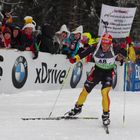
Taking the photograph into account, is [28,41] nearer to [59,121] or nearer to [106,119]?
[59,121]

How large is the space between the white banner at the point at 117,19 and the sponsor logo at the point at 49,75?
231 cm

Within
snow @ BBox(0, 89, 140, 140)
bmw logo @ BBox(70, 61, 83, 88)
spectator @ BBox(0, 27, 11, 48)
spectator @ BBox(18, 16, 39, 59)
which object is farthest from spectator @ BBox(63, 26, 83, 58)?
spectator @ BBox(0, 27, 11, 48)

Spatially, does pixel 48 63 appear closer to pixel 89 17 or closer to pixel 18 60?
pixel 18 60

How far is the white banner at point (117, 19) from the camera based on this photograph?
16.6m

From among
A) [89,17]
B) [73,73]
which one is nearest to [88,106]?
[73,73]

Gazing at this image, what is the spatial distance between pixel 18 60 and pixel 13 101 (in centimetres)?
158

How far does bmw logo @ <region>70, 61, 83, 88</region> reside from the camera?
16.1 metres

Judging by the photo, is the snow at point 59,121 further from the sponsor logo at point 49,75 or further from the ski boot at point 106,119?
the sponsor logo at point 49,75

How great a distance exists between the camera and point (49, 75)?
14953 mm

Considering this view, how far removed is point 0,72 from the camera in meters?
12.9

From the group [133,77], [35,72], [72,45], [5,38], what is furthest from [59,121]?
[133,77]

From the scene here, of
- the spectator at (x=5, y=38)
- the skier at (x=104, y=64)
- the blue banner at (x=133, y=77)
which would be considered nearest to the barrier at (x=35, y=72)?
the spectator at (x=5, y=38)

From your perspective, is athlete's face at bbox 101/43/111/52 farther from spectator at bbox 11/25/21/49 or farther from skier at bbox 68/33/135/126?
spectator at bbox 11/25/21/49

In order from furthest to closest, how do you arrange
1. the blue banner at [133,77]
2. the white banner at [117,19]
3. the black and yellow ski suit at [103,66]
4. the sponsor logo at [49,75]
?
1. the blue banner at [133,77]
2. the white banner at [117,19]
3. the sponsor logo at [49,75]
4. the black and yellow ski suit at [103,66]
